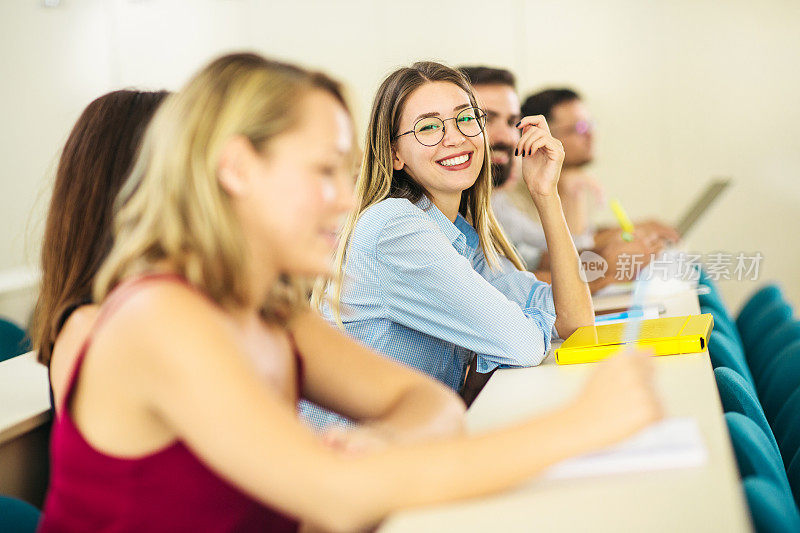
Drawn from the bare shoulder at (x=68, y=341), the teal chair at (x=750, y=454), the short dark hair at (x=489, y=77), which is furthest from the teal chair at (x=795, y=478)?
the short dark hair at (x=489, y=77)

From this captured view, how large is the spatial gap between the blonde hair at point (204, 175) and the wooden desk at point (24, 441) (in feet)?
2.20

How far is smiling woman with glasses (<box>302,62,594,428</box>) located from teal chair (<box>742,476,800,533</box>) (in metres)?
0.84

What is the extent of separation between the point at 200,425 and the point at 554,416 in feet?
1.25

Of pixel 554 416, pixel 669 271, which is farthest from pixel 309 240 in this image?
pixel 669 271

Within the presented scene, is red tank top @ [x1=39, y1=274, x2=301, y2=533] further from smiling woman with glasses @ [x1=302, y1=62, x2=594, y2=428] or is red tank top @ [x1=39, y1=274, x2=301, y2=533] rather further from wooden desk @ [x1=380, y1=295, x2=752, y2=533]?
smiling woman with glasses @ [x1=302, y1=62, x2=594, y2=428]

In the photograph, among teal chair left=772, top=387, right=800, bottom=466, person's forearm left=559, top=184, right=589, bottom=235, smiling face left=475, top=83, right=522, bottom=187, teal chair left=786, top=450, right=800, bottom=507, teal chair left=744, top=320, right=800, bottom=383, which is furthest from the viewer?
person's forearm left=559, top=184, right=589, bottom=235

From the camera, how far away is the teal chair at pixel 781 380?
78.2 inches

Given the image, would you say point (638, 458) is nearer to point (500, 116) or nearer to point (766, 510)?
point (766, 510)

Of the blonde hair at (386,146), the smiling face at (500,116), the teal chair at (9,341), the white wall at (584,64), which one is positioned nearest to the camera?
the blonde hair at (386,146)

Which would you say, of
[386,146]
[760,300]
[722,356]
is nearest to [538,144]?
[386,146]

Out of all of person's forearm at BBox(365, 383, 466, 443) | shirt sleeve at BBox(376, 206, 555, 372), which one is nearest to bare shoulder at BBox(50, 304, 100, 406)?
person's forearm at BBox(365, 383, 466, 443)

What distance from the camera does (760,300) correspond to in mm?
3146

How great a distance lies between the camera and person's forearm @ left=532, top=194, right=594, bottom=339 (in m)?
2.13

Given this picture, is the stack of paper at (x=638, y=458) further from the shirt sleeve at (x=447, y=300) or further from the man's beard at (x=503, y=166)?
the man's beard at (x=503, y=166)
